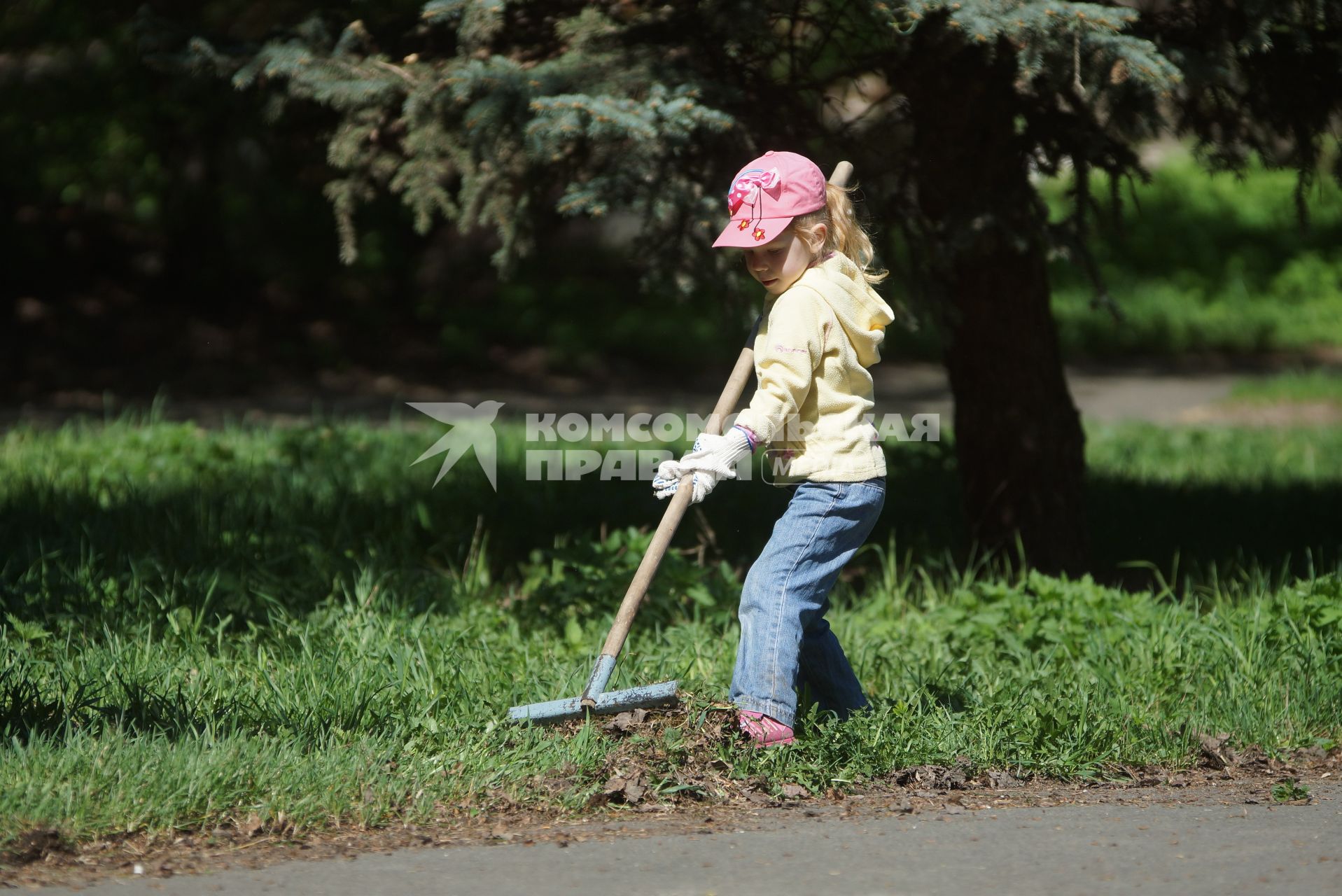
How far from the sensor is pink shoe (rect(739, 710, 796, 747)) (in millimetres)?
3750

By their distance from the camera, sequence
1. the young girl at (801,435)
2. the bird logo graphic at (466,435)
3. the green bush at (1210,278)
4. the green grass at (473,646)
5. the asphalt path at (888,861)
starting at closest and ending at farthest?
the asphalt path at (888,861), the green grass at (473,646), the young girl at (801,435), the bird logo graphic at (466,435), the green bush at (1210,278)

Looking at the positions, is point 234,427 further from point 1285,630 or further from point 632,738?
point 1285,630

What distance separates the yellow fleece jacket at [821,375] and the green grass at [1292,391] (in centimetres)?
908

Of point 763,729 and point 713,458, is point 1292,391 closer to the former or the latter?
point 763,729

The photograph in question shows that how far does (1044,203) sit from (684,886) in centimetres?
325

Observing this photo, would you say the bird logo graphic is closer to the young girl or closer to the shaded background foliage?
the shaded background foliage

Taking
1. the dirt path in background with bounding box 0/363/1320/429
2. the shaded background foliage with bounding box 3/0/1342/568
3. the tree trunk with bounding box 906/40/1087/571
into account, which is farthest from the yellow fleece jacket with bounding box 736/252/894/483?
the dirt path in background with bounding box 0/363/1320/429

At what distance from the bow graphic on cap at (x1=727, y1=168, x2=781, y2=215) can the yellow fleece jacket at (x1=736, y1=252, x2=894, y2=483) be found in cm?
26

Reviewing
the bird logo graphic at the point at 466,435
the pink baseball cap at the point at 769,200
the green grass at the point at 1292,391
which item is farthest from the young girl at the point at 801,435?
the green grass at the point at 1292,391

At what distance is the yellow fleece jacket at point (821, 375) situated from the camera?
3.59 m

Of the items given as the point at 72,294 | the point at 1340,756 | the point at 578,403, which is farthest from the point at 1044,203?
the point at 72,294

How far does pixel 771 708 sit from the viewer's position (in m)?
3.74

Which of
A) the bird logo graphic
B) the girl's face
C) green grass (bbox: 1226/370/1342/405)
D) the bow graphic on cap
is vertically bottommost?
the bird logo graphic

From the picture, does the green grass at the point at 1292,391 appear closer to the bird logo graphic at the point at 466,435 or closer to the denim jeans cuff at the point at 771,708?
the bird logo graphic at the point at 466,435
